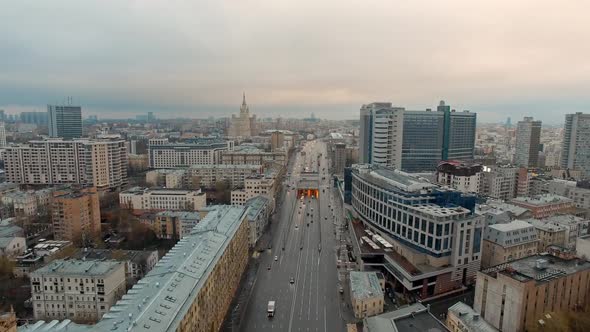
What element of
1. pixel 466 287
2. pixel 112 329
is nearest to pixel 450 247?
pixel 466 287

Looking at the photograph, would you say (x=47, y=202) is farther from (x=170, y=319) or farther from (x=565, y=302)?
(x=565, y=302)

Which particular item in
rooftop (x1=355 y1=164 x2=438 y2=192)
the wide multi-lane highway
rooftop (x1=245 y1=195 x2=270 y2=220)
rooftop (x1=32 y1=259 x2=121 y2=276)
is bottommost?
the wide multi-lane highway

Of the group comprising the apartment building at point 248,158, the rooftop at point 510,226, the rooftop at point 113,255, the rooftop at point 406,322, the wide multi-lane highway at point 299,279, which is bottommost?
the wide multi-lane highway at point 299,279

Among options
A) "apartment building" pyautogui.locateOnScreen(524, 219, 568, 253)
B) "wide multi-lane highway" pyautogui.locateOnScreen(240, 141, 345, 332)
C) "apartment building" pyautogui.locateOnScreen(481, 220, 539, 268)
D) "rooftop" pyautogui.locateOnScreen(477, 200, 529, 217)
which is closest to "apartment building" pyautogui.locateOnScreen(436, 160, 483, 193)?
"rooftop" pyautogui.locateOnScreen(477, 200, 529, 217)

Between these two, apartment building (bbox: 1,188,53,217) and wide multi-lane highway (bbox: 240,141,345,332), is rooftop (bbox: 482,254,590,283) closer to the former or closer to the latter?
wide multi-lane highway (bbox: 240,141,345,332)

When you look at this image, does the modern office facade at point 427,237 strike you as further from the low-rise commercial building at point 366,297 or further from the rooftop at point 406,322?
the rooftop at point 406,322

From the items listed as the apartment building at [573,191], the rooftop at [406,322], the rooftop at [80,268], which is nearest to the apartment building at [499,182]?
the apartment building at [573,191]
